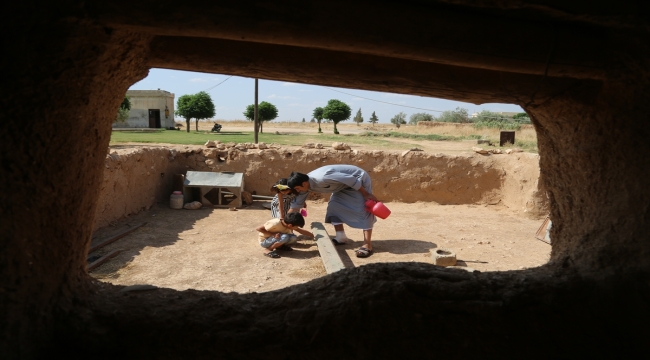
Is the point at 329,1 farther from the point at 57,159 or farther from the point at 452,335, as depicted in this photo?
the point at 452,335

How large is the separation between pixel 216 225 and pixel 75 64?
682cm

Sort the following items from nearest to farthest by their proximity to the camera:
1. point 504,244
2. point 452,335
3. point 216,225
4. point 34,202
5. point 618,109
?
point 34,202, point 452,335, point 618,109, point 504,244, point 216,225

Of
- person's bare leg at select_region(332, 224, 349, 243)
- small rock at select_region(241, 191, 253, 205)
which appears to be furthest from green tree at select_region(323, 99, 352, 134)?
person's bare leg at select_region(332, 224, 349, 243)

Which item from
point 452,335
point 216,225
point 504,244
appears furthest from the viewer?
point 216,225

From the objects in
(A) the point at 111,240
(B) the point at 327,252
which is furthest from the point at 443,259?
(A) the point at 111,240

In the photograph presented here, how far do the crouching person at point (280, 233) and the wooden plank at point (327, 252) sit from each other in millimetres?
398

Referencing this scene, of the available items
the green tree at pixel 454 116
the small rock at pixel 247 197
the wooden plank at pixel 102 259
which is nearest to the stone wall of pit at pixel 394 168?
the small rock at pixel 247 197

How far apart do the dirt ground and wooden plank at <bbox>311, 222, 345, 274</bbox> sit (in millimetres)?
161

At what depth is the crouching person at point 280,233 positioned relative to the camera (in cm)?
671

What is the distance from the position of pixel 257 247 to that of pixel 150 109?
31302mm

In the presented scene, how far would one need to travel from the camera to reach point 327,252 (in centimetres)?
623

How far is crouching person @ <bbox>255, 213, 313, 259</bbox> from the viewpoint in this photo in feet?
22.0

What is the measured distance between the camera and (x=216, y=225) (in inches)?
333

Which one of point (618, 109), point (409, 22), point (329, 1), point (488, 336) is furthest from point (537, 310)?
point (329, 1)
